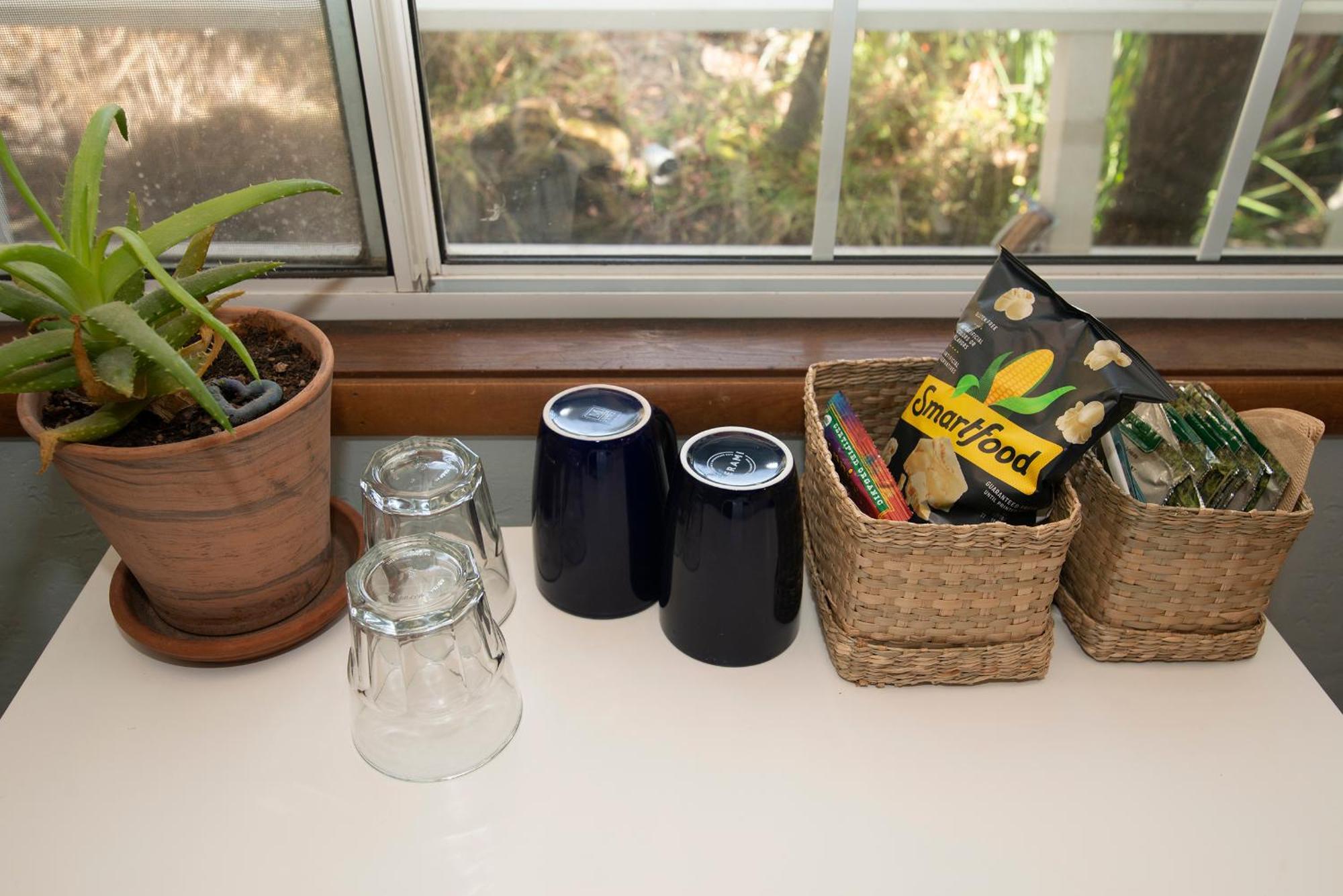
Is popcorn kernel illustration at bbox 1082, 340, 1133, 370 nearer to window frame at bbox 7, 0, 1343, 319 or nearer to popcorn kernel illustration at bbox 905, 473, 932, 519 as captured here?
popcorn kernel illustration at bbox 905, 473, 932, 519

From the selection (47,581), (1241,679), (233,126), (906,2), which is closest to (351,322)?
(233,126)

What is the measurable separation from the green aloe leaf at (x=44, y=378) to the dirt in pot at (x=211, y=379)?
43 mm

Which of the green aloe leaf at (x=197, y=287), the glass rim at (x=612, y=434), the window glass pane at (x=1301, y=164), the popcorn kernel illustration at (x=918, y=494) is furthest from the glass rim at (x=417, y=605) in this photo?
the window glass pane at (x=1301, y=164)

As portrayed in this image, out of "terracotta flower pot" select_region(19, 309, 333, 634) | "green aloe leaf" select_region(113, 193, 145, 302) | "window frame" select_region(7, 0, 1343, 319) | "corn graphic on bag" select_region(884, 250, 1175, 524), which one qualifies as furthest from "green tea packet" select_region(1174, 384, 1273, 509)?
"green aloe leaf" select_region(113, 193, 145, 302)

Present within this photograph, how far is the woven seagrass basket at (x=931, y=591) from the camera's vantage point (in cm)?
67

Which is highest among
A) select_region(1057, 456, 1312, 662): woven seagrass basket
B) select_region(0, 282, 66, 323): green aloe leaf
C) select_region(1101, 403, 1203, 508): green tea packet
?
select_region(0, 282, 66, 323): green aloe leaf

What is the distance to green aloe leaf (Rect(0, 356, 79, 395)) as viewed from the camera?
2.01 ft

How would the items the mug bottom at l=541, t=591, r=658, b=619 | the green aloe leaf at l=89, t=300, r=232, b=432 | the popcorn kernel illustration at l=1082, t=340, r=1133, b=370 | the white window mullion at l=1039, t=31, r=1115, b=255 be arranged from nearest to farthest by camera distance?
1. the green aloe leaf at l=89, t=300, r=232, b=432
2. the popcorn kernel illustration at l=1082, t=340, r=1133, b=370
3. the mug bottom at l=541, t=591, r=658, b=619
4. the white window mullion at l=1039, t=31, r=1115, b=255

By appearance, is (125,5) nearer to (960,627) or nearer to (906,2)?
(906,2)

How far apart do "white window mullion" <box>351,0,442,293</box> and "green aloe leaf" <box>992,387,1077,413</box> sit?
0.58 meters

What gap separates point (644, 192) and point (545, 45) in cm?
18

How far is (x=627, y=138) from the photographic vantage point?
1.01 m

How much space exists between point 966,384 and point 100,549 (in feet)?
2.93

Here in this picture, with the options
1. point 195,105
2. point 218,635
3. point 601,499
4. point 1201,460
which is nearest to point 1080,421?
point 1201,460
